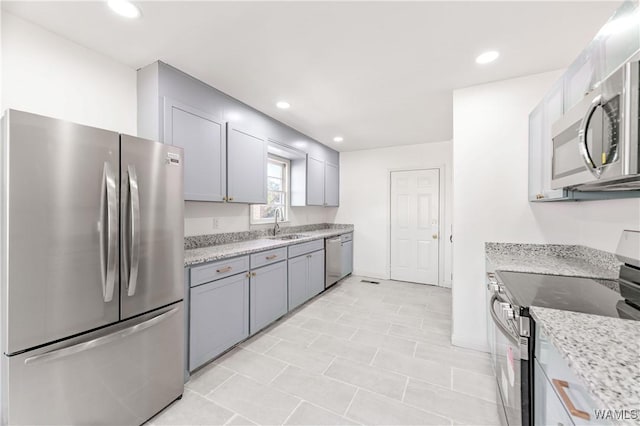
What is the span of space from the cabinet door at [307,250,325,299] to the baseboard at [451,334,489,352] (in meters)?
1.82

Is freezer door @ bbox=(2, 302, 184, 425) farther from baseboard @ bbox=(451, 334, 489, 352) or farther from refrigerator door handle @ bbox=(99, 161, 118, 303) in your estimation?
baseboard @ bbox=(451, 334, 489, 352)

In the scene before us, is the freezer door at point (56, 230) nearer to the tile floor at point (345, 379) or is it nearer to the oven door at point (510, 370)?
the tile floor at point (345, 379)

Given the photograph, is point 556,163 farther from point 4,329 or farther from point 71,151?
point 4,329

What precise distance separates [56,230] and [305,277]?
2622 mm

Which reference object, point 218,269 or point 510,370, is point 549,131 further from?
point 218,269

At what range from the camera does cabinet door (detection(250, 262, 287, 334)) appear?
2570mm

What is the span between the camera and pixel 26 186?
1.16m

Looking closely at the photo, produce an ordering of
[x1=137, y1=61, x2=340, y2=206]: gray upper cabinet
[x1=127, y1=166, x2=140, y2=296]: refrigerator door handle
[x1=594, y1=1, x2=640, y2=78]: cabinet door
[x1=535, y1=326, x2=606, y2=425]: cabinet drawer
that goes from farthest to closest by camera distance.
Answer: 1. [x1=137, y1=61, x2=340, y2=206]: gray upper cabinet
2. [x1=127, y1=166, x2=140, y2=296]: refrigerator door handle
3. [x1=594, y1=1, x2=640, y2=78]: cabinet door
4. [x1=535, y1=326, x2=606, y2=425]: cabinet drawer

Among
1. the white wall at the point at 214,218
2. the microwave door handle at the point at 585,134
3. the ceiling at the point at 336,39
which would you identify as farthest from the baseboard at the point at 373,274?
the microwave door handle at the point at 585,134

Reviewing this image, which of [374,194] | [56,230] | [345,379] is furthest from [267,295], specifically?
[374,194]

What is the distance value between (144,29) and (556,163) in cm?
276

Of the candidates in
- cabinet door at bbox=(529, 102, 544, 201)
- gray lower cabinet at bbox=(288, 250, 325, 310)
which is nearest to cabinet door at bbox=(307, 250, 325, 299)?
gray lower cabinet at bbox=(288, 250, 325, 310)

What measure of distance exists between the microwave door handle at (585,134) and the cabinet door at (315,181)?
133 inches

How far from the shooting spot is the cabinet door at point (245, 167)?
267 centimetres
